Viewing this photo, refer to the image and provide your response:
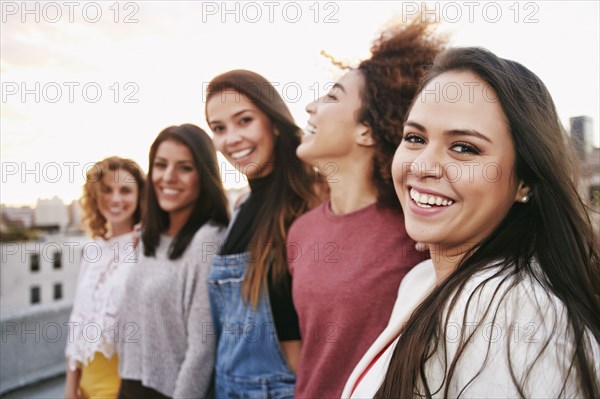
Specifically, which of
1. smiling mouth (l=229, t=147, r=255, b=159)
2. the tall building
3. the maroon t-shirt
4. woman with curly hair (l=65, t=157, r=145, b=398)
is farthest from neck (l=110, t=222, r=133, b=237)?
the tall building

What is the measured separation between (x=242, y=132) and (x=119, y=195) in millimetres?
1352

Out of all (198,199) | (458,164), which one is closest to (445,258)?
(458,164)

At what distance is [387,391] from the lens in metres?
1.25

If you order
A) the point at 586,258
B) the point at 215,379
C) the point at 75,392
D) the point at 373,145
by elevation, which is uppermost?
the point at 373,145

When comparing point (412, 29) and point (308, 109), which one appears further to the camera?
point (308, 109)

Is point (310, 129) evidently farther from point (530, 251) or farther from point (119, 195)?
point (119, 195)

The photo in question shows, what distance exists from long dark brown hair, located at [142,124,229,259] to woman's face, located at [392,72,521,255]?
5.18 ft

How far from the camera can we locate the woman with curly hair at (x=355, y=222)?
5.92 ft

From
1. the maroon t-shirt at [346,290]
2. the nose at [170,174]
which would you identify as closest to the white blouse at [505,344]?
the maroon t-shirt at [346,290]

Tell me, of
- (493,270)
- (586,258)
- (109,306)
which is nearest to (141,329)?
(109,306)

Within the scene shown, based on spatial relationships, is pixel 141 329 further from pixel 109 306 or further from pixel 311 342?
pixel 311 342

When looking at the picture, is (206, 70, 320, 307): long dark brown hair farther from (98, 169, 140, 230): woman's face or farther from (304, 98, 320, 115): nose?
(98, 169, 140, 230): woman's face

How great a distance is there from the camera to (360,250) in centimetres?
188

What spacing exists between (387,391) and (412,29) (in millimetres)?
1439
